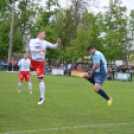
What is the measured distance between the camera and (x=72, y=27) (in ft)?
181

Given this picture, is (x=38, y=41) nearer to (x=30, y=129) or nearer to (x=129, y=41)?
(x=30, y=129)

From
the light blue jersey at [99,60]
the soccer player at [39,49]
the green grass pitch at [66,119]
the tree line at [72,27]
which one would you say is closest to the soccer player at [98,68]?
the light blue jersey at [99,60]

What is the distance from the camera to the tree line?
39.4 m

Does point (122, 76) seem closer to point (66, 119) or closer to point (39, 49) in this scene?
point (39, 49)

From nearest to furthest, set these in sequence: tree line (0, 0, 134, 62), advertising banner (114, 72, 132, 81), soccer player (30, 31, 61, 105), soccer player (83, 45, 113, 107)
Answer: soccer player (83, 45, 113, 107) < soccer player (30, 31, 61, 105) < advertising banner (114, 72, 132, 81) < tree line (0, 0, 134, 62)

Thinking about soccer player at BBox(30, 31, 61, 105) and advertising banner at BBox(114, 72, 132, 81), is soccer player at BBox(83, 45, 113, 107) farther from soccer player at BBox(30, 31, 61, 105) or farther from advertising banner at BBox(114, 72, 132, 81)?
advertising banner at BBox(114, 72, 132, 81)

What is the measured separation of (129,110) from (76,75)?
913 inches

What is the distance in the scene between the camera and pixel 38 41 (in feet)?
28.2

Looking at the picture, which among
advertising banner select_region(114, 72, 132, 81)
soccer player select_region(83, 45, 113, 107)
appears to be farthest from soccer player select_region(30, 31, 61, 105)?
advertising banner select_region(114, 72, 132, 81)

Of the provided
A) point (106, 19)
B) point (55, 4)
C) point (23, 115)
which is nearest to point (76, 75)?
point (106, 19)

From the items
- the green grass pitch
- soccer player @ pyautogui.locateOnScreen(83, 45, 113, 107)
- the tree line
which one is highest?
the tree line

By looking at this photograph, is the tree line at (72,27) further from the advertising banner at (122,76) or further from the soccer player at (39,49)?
the soccer player at (39,49)

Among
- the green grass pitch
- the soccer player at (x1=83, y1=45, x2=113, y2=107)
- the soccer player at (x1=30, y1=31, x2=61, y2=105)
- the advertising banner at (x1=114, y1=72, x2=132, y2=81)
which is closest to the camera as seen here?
the green grass pitch

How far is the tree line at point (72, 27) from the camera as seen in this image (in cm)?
3941
